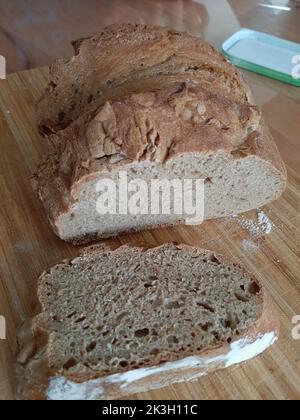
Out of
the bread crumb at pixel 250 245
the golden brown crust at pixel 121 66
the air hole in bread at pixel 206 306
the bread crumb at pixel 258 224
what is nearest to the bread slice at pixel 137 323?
the air hole in bread at pixel 206 306

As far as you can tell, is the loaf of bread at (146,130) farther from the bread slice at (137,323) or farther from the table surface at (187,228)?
the bread slice at (137,323)

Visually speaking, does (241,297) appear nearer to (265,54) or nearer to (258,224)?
(258,224)

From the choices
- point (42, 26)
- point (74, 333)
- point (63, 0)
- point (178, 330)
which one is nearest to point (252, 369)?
point (178, 330)

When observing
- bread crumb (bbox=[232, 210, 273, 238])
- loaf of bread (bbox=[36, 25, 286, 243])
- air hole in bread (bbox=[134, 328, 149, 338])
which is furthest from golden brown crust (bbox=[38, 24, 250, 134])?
air hole in bread (bbox=[134, 328, 149, 338])

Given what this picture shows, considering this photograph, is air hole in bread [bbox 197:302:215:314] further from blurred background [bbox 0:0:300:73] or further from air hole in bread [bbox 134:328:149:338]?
blurred background [bbox 0:0:300:73]

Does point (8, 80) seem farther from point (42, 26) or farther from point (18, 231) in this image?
point (18, 231)

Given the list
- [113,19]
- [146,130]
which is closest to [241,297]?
[146,130]
